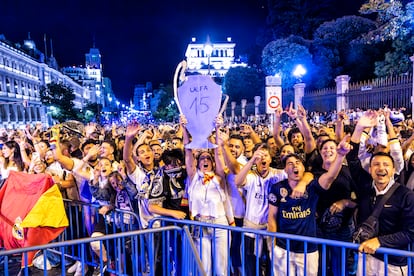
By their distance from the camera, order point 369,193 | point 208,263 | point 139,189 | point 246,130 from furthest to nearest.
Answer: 1. point 246,130
2. point 139,189
3. point 208,263
4. point 369,193

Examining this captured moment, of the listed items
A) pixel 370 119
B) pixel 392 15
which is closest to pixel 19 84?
pixel 392 15

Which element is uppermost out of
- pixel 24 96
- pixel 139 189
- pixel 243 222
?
pixel 24 96

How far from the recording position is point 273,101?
8297 millimetres

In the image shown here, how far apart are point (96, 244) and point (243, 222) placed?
2053 mm

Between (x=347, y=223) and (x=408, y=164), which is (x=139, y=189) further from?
(x=408, y=164)

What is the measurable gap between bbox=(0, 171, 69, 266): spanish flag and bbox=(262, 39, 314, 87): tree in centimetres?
2866

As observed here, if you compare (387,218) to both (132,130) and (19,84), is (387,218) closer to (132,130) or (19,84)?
(132,130)

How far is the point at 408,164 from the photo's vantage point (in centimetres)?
505

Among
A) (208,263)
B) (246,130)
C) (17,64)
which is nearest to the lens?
(208,263)

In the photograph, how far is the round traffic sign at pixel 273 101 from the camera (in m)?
8.22

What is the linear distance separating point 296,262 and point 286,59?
30068 millimetres

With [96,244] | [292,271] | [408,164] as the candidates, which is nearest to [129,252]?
[96,244]

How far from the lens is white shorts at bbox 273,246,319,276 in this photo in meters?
3.98

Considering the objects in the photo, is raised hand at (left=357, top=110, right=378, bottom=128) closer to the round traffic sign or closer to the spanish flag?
the round traffic sign
